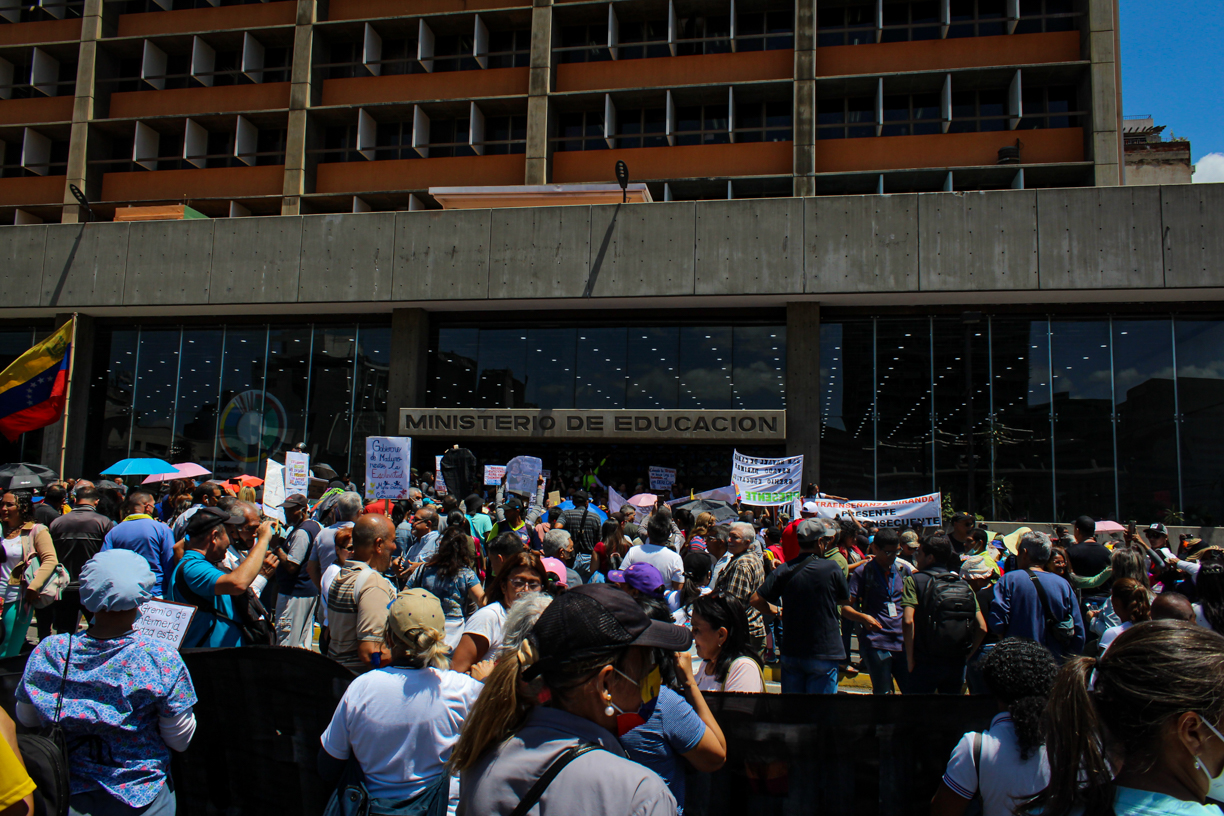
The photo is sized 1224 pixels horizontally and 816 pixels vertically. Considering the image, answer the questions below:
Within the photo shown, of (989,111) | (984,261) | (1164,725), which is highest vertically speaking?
(989,111)

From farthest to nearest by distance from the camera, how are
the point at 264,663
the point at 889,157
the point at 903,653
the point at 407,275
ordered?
the point at 889,157 → the point at 407,275 → the point at 903,653 → the point at 264,663

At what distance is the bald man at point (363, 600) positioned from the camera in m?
4.61

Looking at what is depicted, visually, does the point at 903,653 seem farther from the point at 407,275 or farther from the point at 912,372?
the point at 407,275

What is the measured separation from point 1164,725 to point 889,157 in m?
25.8

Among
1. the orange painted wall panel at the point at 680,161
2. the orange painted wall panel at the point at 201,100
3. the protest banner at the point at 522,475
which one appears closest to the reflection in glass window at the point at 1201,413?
the orange painted wall panel at the point at 680,161

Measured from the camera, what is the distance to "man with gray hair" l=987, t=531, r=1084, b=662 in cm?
589

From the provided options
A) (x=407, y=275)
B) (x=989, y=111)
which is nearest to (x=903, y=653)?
(x=407, y=275)

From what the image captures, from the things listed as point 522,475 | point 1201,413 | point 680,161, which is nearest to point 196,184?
point 680,161

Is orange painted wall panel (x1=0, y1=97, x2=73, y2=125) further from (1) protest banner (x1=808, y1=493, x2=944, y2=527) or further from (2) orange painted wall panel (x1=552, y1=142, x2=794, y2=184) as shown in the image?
(1) protest banner (x1=808, y1=493, x2=944, y2=527)

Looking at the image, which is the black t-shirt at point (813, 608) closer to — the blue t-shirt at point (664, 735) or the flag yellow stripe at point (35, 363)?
the blue t-shirt at point (664, 735)

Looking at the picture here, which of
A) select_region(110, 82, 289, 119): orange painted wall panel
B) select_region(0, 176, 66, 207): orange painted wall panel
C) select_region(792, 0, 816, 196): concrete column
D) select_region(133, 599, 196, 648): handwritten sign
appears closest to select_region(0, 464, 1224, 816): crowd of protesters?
select_region(133, 599, 196, 648): handwritten sign

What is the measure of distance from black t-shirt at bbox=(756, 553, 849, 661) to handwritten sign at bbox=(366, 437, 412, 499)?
9.82 metres

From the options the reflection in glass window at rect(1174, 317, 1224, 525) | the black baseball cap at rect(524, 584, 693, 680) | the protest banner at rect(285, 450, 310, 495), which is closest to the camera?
the black baseball cap at rect(524, 584, 693, 680)

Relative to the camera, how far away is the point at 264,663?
4.58 meters
